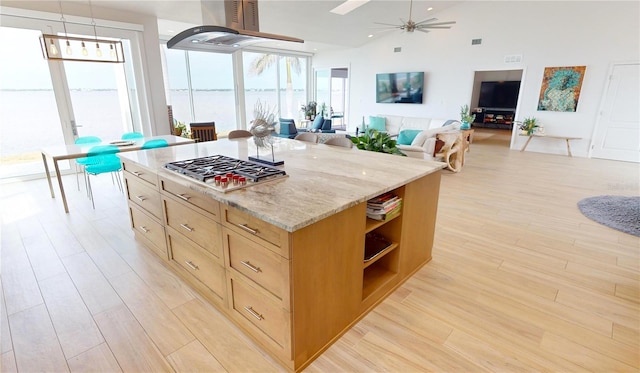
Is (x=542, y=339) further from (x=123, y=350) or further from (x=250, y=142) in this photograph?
(x=250, y=142)

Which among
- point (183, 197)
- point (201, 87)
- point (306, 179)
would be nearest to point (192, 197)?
point (183, 197)

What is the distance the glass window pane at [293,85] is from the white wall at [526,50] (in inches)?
95.2

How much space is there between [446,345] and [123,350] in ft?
6.11

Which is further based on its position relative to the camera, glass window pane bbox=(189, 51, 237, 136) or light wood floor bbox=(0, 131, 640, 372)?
glass window pane bbox=(189, 51, 237, 136)

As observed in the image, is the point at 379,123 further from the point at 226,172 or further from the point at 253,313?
the point at 253,313

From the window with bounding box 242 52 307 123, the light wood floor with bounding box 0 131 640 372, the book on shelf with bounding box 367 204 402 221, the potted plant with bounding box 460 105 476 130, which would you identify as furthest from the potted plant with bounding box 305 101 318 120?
the book on shelf with bounding box 367 204 402 221

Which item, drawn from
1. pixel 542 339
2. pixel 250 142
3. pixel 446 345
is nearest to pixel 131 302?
pixel 250 142

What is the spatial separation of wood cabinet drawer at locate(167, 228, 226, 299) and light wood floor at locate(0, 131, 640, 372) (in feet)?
0.60

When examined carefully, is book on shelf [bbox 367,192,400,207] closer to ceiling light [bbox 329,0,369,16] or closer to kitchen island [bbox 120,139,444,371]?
kitchen island [bbox 120,139,444,371]

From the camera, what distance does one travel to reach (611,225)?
3.46 metres

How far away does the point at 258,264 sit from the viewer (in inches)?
62.5

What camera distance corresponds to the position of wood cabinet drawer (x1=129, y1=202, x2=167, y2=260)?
2527mm

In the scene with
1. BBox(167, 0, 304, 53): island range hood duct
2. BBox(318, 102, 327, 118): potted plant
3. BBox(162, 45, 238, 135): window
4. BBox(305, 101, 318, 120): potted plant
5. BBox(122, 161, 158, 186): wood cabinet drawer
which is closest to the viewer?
BBox(122, 161, 158, 186): wood cabinet drawer

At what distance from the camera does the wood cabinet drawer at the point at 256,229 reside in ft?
4.59
